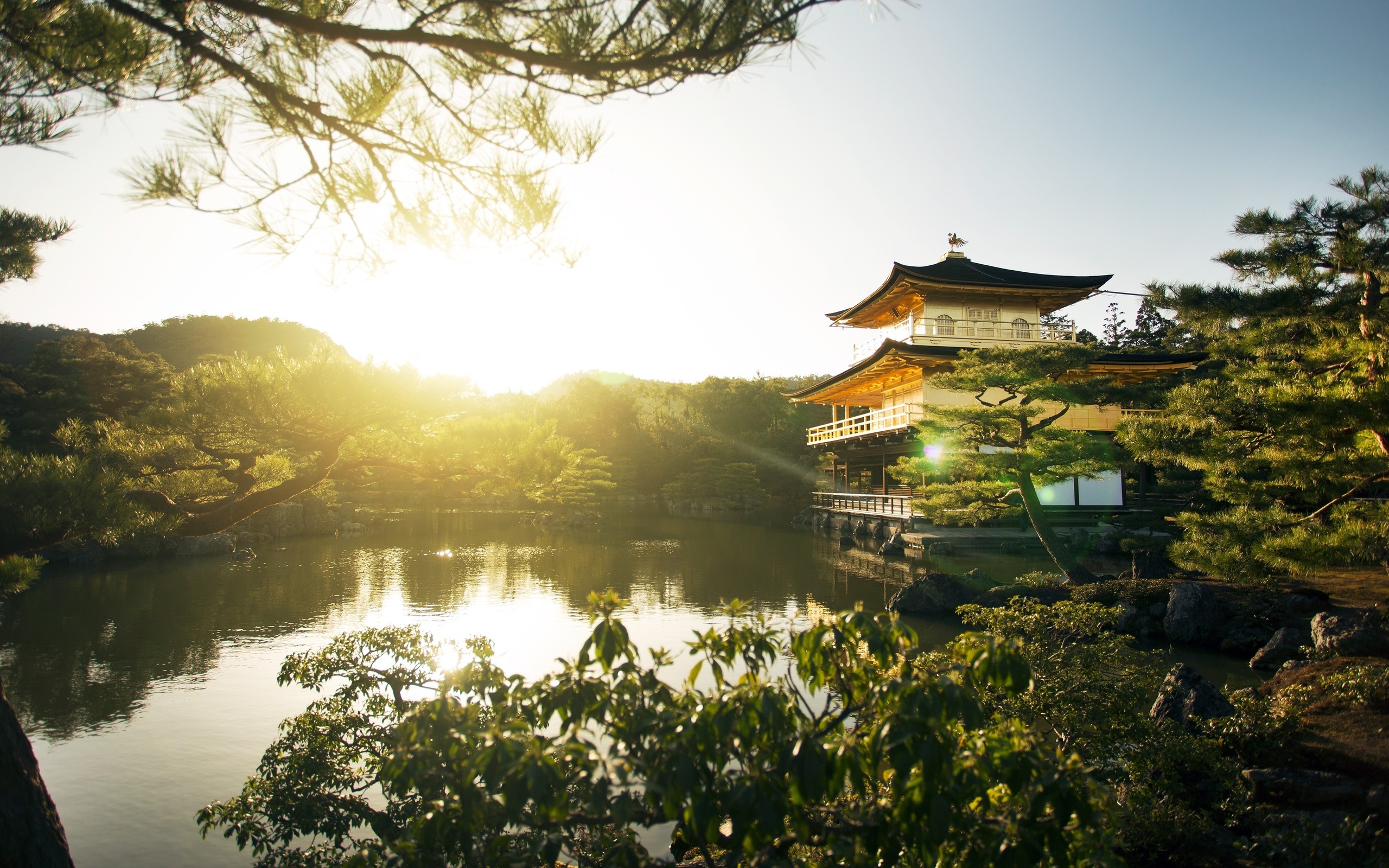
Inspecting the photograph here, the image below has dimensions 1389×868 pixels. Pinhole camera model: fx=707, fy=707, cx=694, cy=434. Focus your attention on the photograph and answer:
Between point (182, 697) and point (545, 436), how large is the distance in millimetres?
4107

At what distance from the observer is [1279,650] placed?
653 centimetres

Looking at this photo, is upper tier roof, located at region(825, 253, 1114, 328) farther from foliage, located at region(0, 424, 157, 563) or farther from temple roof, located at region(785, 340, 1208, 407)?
foliage, located at region(0, 424, 157, 563)

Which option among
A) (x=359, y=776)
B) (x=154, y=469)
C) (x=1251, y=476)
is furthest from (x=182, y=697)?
(x=1251, y=476)

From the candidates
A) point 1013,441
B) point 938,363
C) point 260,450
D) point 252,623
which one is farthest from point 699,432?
point 260,450

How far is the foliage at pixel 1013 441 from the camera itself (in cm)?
1030

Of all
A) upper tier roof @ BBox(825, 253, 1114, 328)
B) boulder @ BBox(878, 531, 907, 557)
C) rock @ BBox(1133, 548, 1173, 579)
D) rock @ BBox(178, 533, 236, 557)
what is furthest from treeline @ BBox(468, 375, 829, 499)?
rock @ BBox(1133, 548, 1173, 579)

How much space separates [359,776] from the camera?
2.80m

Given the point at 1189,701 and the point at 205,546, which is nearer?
the point at 1189,701

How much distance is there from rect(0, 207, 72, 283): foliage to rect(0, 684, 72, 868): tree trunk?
A: 217cm

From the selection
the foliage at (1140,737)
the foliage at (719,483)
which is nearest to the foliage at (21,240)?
the foliage at (1140,737)

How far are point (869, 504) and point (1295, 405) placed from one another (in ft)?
47.5

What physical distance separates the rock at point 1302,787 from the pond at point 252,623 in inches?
120

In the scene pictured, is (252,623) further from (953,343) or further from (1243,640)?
(953,343)

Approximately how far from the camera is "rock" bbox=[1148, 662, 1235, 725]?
452 cm
